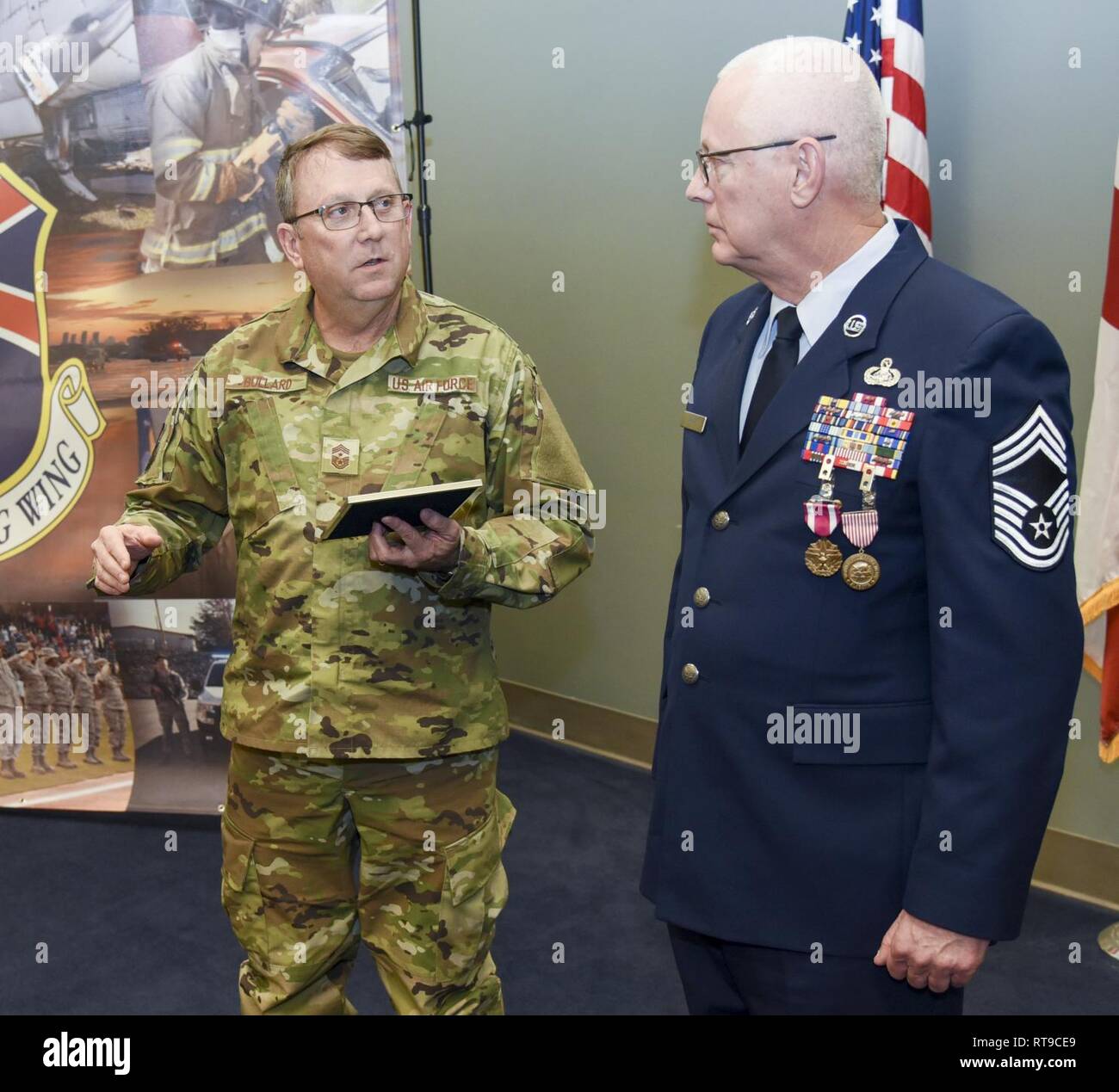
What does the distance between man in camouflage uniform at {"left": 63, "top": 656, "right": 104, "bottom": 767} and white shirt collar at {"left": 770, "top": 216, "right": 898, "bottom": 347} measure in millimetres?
2782

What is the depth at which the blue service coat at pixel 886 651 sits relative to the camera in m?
1.28

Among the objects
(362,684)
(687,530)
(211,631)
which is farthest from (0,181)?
(687,530)

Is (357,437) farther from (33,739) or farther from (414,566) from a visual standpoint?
(33,739)

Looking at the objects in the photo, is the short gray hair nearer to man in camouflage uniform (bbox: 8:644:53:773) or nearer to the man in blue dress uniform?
the man in blue dress uniform

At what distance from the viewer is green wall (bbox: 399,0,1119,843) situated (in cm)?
298

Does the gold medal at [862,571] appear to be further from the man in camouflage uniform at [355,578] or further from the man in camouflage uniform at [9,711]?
the man in camouflage uniform at [9,711]

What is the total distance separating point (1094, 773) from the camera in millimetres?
3082

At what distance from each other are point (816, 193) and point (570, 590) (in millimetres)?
3087

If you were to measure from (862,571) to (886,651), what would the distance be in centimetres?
9

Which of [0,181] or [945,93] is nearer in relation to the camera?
[945,93]

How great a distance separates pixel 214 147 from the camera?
3340 millimetres

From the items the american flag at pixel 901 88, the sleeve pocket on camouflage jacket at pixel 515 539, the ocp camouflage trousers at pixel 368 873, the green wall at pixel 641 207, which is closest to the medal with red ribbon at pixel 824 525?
the sleeve pocket on camouflage jacket at pixel 515 539

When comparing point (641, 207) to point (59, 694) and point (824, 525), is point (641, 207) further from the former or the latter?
point (824, 525)

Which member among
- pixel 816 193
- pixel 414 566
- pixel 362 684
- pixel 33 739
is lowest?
pixel 33 739
